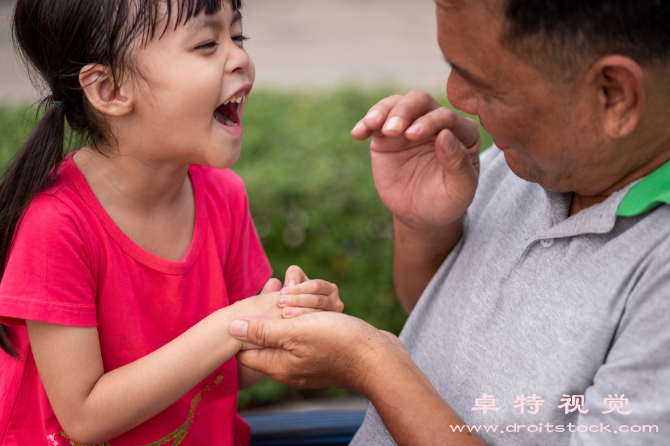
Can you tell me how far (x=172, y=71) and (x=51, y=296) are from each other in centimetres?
70

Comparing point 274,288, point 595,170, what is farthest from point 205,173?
point 595,170

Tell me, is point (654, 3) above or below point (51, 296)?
above

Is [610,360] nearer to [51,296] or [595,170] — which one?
[595,170]

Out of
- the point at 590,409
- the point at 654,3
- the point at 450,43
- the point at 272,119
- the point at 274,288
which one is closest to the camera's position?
the point at 654,3

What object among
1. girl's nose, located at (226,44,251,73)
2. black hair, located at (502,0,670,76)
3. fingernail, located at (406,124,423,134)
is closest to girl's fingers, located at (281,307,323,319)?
fingernail, located at (406,124,423,134)

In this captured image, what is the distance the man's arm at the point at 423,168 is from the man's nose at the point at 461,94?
173 mm

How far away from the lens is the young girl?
1.65 m

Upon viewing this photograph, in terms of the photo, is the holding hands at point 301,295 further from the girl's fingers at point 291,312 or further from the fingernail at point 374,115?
the fingernail at point 374,115

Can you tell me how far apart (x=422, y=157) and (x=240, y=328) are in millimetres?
823

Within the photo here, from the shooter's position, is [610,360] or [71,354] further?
[71,354]

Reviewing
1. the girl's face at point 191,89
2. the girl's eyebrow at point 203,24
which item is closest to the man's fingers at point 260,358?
the girl's face at point 191,89

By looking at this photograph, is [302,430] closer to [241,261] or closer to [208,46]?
[241,261]

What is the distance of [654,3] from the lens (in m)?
1.29

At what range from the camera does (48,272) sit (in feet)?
5.29
